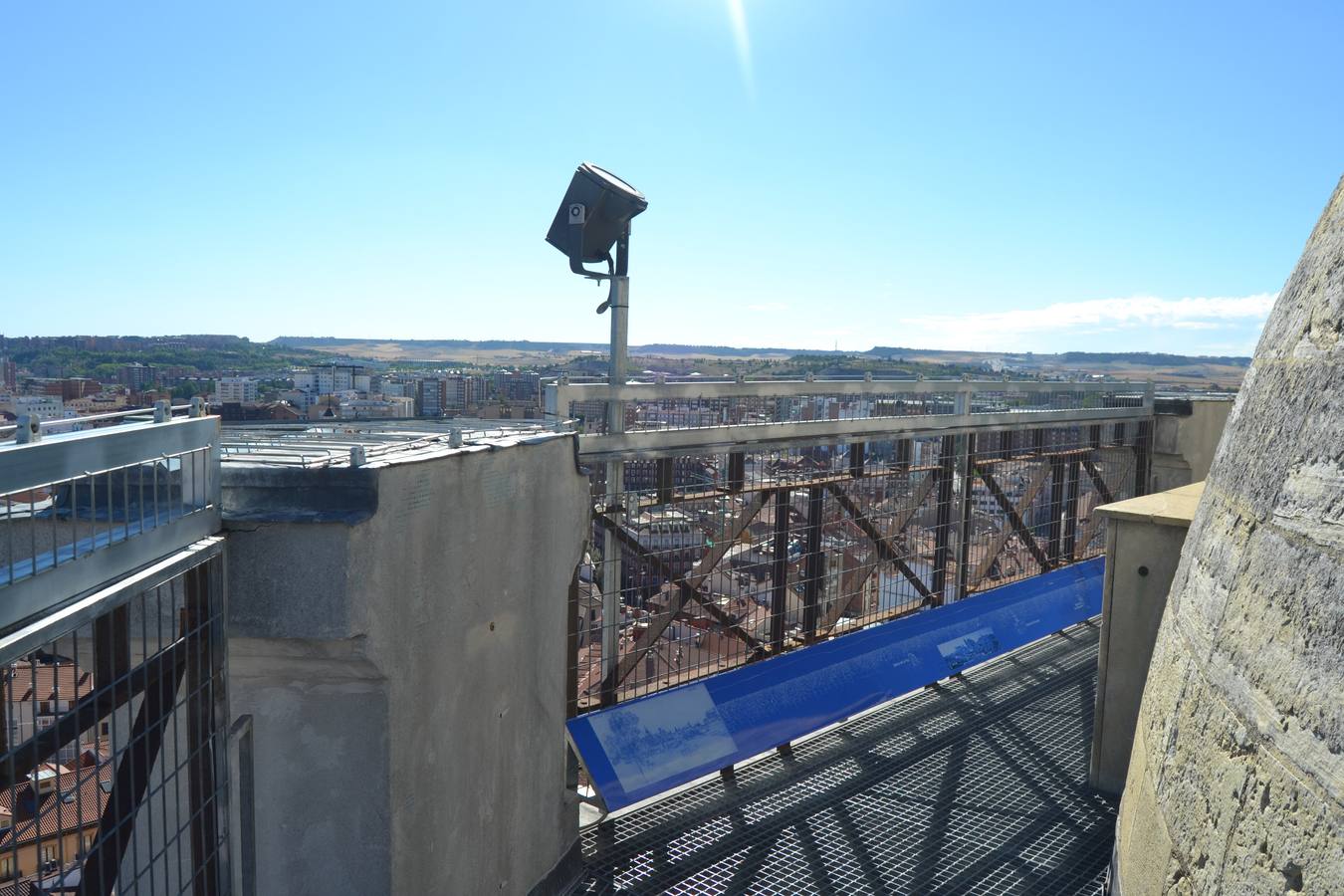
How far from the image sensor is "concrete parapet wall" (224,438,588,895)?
11.8ft

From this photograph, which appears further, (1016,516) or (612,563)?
(1016,516)

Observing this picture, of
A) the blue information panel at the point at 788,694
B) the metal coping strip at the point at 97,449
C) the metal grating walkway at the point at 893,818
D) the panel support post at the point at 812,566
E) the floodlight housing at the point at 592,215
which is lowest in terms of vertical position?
the metal grating walkway at the point at 893,818

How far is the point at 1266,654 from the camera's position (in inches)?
116

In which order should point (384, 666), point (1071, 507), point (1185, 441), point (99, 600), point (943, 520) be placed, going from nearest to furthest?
point (99, 600)
point (384, 666)
point (943, 520)
point (1071, 507)
point (1185, 441)

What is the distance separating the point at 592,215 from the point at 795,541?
289cm

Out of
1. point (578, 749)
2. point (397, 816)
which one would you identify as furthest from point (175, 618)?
point (578, 749)

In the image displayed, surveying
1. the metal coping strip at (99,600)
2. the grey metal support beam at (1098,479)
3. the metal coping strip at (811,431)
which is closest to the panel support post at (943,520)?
the metal coping strip at (811,431)

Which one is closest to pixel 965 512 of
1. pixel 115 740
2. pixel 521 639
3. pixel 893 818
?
pixel 893 818

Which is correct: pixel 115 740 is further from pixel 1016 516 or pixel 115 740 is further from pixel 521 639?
pixel 1016 516

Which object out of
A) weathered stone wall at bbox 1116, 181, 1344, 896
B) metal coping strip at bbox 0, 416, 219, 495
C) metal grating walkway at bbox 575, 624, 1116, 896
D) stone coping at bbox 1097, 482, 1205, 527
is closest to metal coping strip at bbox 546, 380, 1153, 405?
stone coping at bbox 1097, 482, 1205, 527

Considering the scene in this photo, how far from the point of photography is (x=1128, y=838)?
159 inches

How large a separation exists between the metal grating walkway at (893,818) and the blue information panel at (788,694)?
0.67 feet

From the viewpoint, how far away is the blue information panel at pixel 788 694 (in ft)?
19.5

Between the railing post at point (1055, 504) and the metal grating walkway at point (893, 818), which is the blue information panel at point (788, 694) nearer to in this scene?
the metal grating walkway at point (893, 818)
